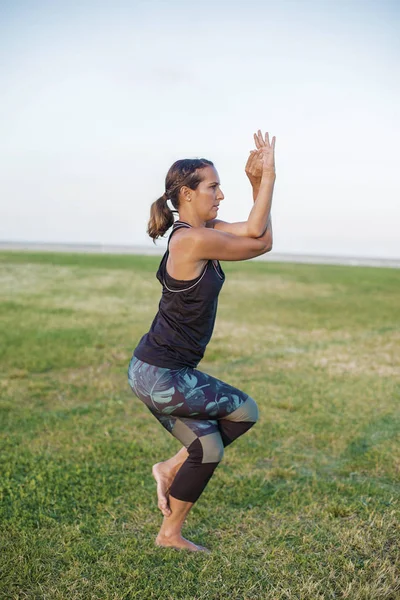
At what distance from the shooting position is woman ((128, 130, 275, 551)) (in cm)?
430

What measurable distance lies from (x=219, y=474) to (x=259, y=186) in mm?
3292

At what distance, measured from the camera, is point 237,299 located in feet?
77.6

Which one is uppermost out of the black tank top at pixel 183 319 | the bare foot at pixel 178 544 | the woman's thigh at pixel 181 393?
the black tank top at pixel 183 319

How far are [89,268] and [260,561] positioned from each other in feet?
98.3

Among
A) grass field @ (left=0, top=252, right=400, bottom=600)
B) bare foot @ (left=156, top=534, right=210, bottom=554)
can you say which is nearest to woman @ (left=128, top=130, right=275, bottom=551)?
bare foot @ (left=156, top=534, right=210, bottom=554)

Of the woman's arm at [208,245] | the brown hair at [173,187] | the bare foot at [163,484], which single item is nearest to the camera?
the woman's arm at [208,245]

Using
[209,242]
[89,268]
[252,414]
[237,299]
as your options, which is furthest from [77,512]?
[89,268]

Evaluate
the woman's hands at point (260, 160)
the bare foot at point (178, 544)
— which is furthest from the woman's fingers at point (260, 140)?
the bare foot at point (178, 544)

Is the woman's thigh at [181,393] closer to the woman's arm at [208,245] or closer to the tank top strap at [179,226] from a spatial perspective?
the woman's arm at [208,245]

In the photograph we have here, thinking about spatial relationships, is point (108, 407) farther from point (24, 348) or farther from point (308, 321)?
point (308, 321)

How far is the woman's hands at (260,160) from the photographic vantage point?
433cm

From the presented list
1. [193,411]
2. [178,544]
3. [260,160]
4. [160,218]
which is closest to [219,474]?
[178,544]

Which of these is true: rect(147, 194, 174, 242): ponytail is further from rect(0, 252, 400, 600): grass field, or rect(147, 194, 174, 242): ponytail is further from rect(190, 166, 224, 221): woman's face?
rect(0, 252, 400, 600): grass field

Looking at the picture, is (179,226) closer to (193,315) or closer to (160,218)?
(160,218)
